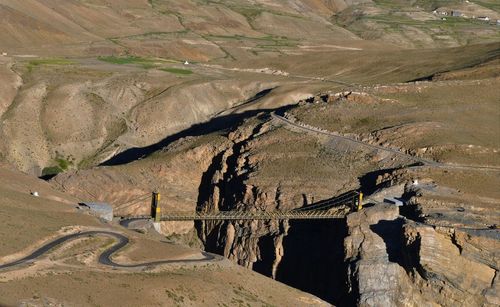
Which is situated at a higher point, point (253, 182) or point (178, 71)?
point (178, 71)

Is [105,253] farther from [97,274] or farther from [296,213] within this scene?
[296,213]

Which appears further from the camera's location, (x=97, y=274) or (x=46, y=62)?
(x=46, y=62)

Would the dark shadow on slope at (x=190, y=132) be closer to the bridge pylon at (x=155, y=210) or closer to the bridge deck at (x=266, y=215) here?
the bridge deck at (x=266, y=215)

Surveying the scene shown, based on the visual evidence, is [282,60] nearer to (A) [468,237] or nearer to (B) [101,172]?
(B) [101,172]

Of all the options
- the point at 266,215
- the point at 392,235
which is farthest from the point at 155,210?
the point at 392,235

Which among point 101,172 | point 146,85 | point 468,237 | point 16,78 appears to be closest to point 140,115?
point 146,85

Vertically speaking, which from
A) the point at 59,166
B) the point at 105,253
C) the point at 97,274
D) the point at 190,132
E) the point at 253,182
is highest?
the point at 190,132
